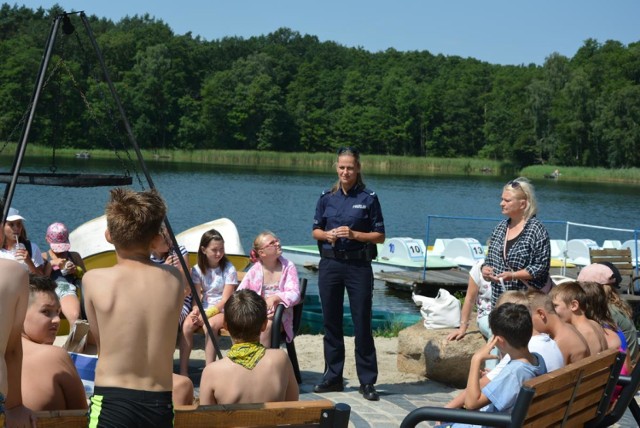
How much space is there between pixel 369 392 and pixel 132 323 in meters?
3.33

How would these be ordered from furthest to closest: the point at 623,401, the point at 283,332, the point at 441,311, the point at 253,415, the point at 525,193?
the point at 441,311 < the point at 283,332 < the point at 525,193 < the point at 623,401 < the point at 253,415

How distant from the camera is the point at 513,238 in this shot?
19.8ft

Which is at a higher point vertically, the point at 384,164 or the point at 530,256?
the point at 530,256

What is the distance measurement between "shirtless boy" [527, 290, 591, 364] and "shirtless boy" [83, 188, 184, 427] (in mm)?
2165

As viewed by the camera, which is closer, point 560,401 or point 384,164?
point 560,401

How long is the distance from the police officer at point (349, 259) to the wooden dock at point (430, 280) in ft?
38.0

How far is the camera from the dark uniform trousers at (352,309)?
6.25m

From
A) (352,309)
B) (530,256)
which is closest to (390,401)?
(352,309)

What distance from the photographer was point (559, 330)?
4.63 metres

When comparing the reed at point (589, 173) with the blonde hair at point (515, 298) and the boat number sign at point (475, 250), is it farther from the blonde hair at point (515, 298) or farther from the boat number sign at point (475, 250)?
the blonde hair at point (515, 298)

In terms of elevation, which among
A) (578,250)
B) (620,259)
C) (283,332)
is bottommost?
(578,250)

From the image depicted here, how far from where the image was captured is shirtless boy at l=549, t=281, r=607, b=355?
4785 mm

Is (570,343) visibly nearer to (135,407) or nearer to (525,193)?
(525,193)

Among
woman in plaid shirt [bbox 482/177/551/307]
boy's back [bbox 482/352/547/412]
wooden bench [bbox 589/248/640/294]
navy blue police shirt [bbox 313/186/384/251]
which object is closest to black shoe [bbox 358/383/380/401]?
navy blue police shirt [bbox 313/186/384/251]
